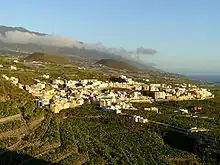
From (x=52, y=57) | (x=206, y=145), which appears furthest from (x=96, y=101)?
(x=52, y=57)

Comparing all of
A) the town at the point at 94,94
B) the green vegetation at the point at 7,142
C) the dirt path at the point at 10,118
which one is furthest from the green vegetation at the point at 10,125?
the town at the point at 94,94

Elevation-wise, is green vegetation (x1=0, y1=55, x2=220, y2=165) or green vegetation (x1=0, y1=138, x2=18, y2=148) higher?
green vegetation (x1=0, y1=138, x2=18, y2=148)

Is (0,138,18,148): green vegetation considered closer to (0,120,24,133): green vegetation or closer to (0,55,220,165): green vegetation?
(0,55,220,165): green vegetation

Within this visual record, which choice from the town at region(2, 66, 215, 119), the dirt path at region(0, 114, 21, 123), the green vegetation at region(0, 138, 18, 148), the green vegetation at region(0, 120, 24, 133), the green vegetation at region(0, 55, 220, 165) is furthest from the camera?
the town at region(2, 66, 215, 119)

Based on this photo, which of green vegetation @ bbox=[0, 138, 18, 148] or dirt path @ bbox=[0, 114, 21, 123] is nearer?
green vegetation @ bbox=[0, 138, 18, 148]

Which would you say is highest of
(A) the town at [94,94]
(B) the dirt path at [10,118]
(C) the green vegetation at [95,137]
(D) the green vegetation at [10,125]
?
(B) the dirt path at [10,118]

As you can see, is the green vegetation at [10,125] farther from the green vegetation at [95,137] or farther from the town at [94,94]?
the town at [94,94]

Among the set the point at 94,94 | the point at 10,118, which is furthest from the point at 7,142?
the point at 94,94

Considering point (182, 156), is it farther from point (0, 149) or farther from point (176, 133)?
point (0, 149)

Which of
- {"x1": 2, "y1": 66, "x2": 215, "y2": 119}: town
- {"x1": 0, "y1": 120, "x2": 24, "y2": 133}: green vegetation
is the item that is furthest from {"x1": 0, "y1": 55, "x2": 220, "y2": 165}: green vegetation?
{"x1": 2, "y1": 66, "x2": 215, "y2": 119}: town

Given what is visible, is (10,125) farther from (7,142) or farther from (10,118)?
(7,142)

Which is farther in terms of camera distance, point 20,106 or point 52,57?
point 52,57
